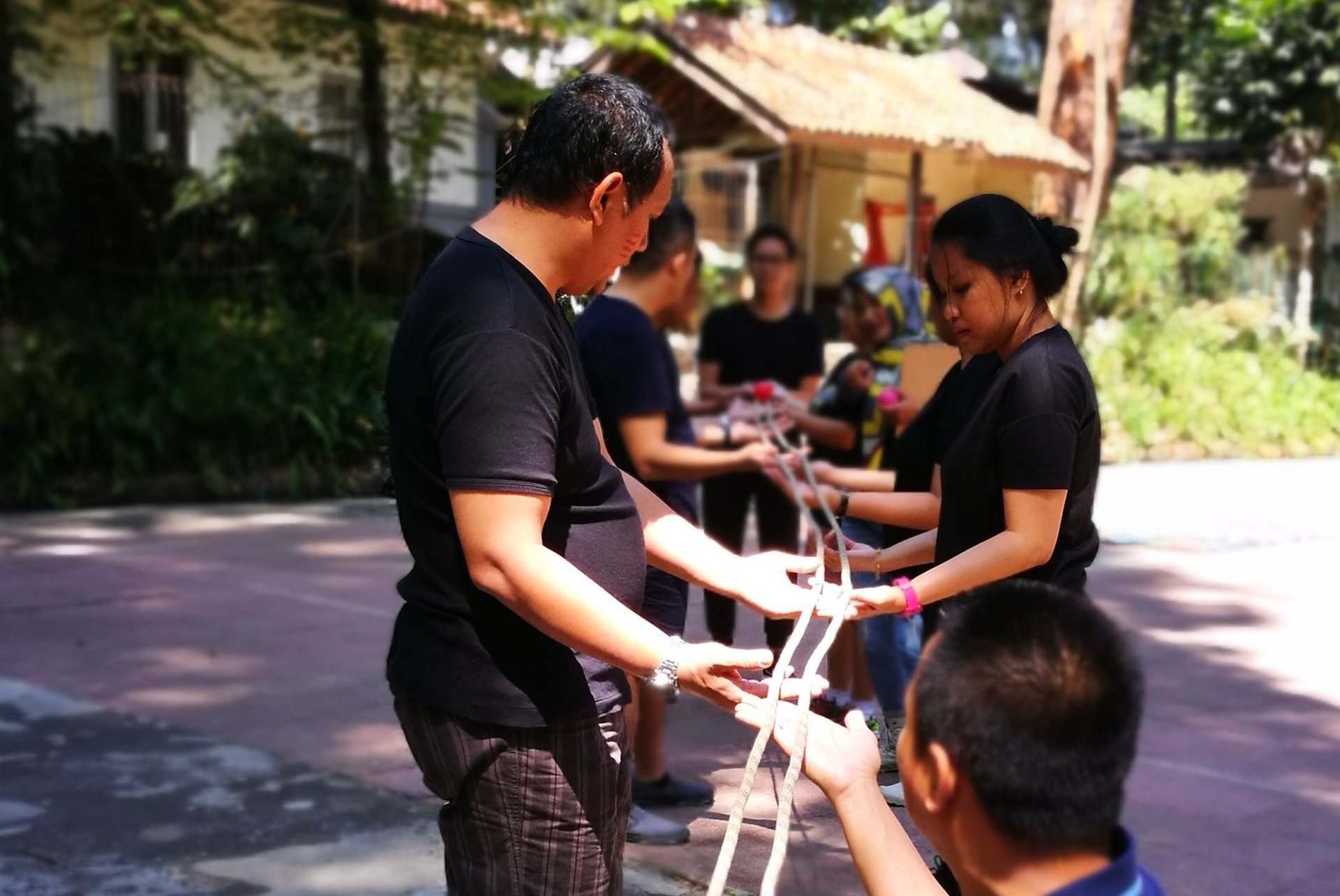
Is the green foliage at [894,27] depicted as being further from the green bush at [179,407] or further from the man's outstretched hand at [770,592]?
the man's outstretched hand at [770,592]

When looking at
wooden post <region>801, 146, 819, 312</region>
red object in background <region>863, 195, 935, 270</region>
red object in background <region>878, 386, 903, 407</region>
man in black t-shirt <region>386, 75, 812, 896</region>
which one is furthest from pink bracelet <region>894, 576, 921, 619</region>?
red object in background <region>863, 195, 935, 270</region>

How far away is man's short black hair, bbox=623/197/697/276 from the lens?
4359 mm

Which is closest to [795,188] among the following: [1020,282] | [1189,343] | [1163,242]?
[1189,343]

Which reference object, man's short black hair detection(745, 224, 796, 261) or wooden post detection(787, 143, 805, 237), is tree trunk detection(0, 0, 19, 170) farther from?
wooden post detection(787, 143, 805, 237)

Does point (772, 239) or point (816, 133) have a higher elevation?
point (816, 133)

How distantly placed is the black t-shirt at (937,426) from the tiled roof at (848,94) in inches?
476

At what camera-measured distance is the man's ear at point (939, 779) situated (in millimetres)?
1729

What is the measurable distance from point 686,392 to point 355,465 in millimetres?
4794

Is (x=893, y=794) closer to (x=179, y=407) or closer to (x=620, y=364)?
(x=620, y=364)

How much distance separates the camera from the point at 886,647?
447 centimetres

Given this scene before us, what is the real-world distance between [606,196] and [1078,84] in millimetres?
14403

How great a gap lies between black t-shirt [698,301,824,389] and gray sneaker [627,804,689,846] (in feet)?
7.32

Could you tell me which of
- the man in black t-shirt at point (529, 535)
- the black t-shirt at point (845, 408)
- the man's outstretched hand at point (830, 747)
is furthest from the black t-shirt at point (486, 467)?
the black t-shirt at point (845, 408)

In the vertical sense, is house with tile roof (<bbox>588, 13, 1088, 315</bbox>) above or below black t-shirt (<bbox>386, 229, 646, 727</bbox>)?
above
